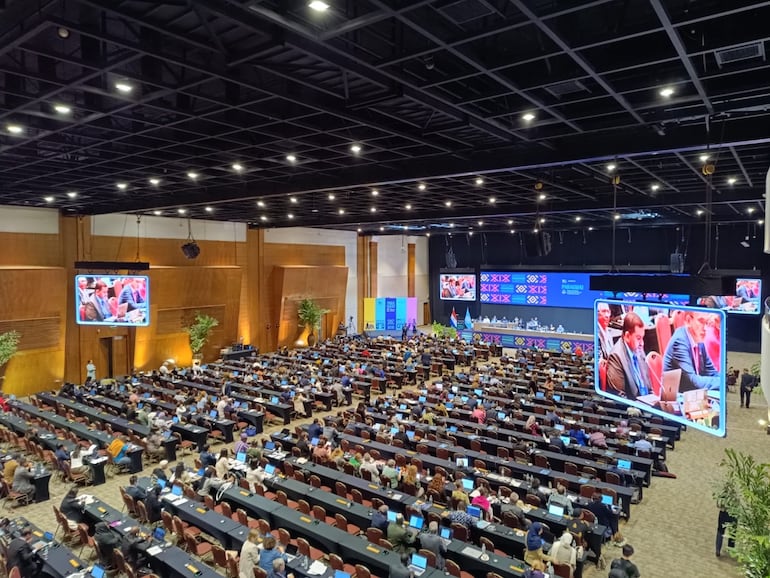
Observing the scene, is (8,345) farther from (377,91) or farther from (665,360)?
(665,360)

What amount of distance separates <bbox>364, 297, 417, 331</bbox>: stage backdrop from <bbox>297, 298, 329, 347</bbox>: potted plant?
643cm

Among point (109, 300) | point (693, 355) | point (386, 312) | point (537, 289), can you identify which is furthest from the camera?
point (386, 312)

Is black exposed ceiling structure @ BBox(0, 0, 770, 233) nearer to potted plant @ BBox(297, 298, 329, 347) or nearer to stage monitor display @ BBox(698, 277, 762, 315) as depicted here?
stage monitor display @ BBox(698, 277, 762, 315)

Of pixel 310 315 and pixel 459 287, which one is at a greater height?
pixel 459 287

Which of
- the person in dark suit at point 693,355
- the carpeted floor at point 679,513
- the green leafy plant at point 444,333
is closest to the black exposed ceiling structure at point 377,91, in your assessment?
the person in dark suit at point 693,355

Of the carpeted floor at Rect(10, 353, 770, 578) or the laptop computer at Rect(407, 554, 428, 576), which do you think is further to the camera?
the carpeted floor at Rect(10, 353, 770, 578)

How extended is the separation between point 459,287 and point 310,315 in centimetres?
1167

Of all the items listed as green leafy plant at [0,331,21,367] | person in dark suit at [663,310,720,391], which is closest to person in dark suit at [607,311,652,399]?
person in dark suit at [663,310,720,391]

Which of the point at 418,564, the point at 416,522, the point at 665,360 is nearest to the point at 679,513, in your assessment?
the point at 665,360

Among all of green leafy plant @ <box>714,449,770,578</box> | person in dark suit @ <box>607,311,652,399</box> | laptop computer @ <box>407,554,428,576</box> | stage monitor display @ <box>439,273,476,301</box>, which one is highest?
stage monitor display @ <box>439,273,476,301</box>

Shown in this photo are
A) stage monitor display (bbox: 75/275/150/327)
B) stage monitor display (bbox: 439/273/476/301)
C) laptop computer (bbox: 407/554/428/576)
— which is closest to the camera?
laptop computer (bbox: 407/554/428/576)

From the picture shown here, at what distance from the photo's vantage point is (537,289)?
116 feet

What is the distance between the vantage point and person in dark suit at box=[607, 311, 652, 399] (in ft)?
28.0

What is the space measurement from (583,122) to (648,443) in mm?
8678
